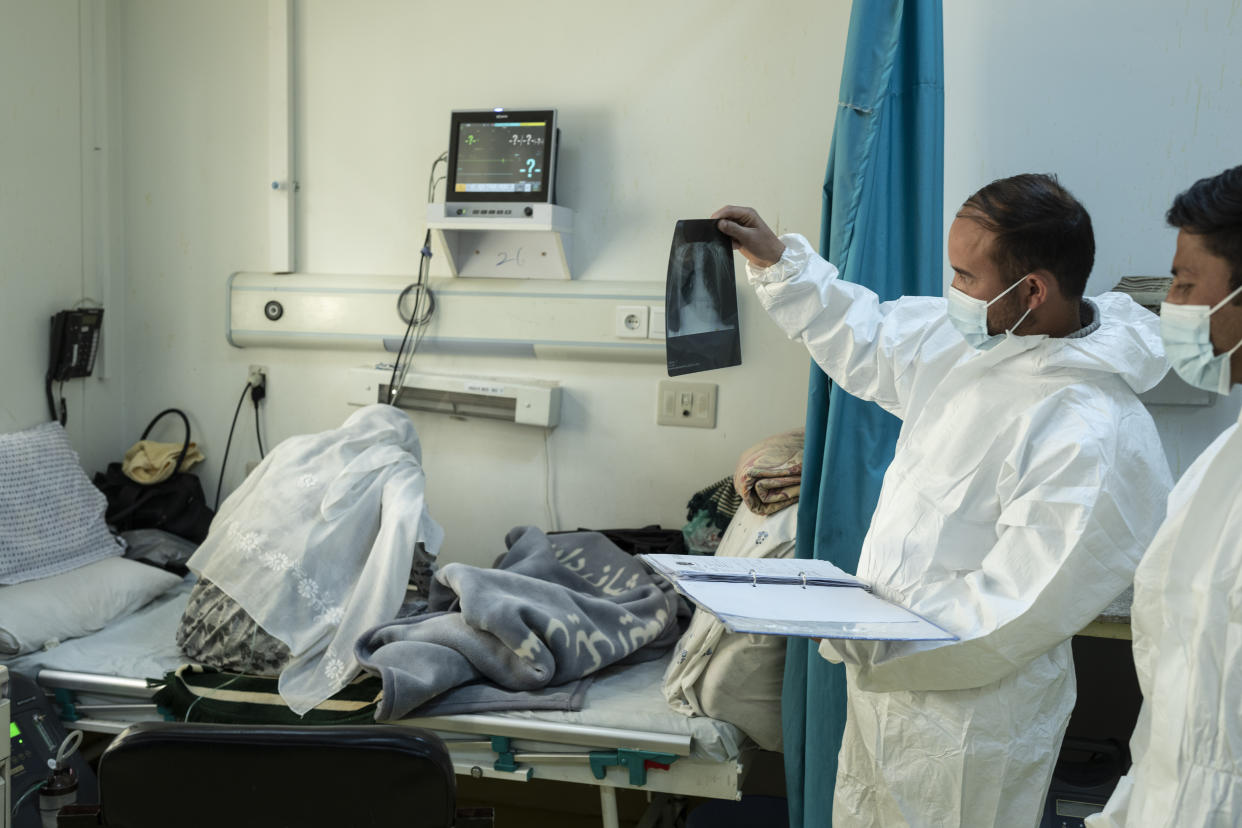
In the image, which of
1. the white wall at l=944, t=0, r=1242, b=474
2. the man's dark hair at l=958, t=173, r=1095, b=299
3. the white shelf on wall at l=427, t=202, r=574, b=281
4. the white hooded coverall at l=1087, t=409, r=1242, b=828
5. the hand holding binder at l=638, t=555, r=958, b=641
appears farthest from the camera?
the white shelf on wall at l=427, t=202, r=574, b=281

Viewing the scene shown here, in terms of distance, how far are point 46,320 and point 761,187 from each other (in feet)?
6.81

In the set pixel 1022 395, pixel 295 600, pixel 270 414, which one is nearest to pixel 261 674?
pixel 295 600

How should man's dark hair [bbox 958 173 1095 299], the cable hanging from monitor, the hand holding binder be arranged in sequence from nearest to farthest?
the hand holding binder
man's dark hair [bbox 958 173 1095 299]
the cable hanging from monitor

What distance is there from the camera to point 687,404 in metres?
2.82

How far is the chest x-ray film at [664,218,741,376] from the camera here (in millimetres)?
1775

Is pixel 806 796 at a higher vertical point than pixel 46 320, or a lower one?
lower

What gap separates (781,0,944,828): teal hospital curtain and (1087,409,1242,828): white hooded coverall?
934 mm

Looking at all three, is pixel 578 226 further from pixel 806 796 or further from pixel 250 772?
pixel 250 772

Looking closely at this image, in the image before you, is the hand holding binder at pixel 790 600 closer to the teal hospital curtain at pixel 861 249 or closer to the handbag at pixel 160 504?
the teal hospital curtain at pixel 861 249

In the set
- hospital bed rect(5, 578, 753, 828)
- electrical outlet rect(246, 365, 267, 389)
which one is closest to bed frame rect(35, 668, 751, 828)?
hospital bed rect(5, 578, 753, 828)

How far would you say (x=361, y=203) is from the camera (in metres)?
3.00

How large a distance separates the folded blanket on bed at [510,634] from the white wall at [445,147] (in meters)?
0.58

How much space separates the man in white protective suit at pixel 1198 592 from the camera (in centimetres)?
97

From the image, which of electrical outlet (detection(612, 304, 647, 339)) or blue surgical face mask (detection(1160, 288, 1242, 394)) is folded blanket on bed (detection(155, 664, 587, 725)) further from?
blue surgical face mask (detection(1160, 288, 1242, 394))
